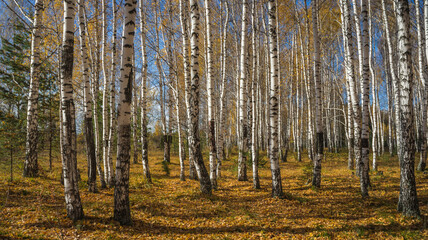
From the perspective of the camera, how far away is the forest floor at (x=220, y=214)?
4.66 m

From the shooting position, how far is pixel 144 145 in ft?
32.6

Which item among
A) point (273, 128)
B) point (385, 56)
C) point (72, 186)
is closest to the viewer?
point (72, 186)

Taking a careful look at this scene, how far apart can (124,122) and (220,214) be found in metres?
3.34

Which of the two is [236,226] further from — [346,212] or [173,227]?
[346,212]

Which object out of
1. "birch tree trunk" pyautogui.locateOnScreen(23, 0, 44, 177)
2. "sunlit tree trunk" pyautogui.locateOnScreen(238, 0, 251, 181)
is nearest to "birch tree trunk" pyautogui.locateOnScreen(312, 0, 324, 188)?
"sunlit tree trunk" pyautogui.locateOnScreen(238, 0, 251, 181)

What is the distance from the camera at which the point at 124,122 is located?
4930 millimetres

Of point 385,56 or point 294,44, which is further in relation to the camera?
point 385,56

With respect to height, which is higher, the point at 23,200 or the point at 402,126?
the point at 402,126

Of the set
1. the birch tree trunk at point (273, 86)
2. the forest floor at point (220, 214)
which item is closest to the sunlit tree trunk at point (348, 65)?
the birch tree trunk at point (273, 86)

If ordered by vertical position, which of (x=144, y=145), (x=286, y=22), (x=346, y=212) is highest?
(x=286, y=22)

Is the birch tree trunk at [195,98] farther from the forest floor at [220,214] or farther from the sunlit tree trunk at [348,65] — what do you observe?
the sunlit tree trunk at [348,65]

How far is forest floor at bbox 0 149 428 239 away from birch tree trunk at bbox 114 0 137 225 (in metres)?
0.46

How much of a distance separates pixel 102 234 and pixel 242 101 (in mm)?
5667

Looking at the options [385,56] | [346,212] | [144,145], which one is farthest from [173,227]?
[385,56]
